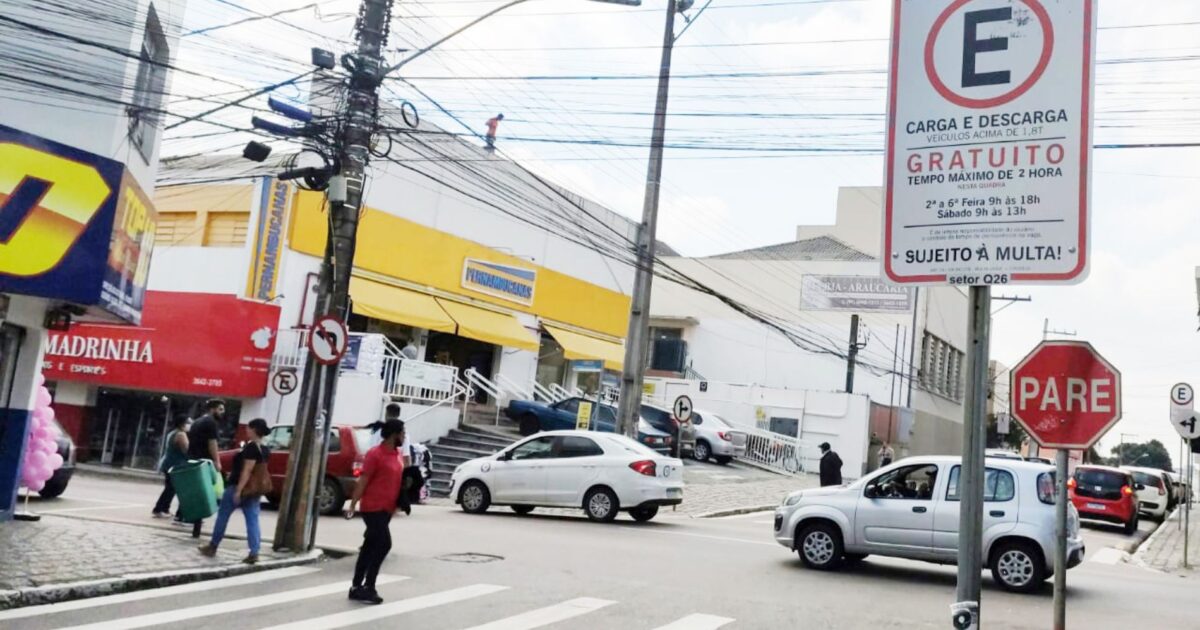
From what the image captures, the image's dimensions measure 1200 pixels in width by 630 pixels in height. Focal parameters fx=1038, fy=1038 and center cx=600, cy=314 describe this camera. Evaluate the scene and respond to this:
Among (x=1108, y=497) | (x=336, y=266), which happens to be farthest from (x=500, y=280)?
(x=336, y=266)

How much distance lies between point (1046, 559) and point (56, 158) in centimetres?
1175

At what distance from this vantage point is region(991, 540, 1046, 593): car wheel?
11.8m

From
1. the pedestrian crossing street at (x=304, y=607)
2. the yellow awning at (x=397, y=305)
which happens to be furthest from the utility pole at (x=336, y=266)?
the yellow awning at (x=397, y=305)

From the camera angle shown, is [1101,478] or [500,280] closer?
[1101,478]

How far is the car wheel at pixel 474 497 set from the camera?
18.6 metres

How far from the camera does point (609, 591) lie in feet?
34.6

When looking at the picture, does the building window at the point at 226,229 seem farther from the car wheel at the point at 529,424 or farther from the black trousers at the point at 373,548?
the black trousers at the point at 373,548

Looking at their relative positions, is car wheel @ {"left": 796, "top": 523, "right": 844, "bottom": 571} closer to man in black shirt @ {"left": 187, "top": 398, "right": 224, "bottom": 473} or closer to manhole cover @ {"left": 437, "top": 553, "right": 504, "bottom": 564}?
manhole cover @ {"left": 437, "top": 553, "right": 504, "bottom": 564}

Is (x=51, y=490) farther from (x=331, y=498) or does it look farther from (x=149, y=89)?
(x=149, y=89)

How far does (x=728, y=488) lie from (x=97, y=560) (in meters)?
18.7

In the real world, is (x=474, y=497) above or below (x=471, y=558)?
above

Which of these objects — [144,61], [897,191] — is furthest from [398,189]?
[897,191]

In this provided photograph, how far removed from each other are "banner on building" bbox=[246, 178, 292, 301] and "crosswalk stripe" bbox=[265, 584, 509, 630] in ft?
49.3

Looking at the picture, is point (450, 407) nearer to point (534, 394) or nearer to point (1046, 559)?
point (534, 394)
